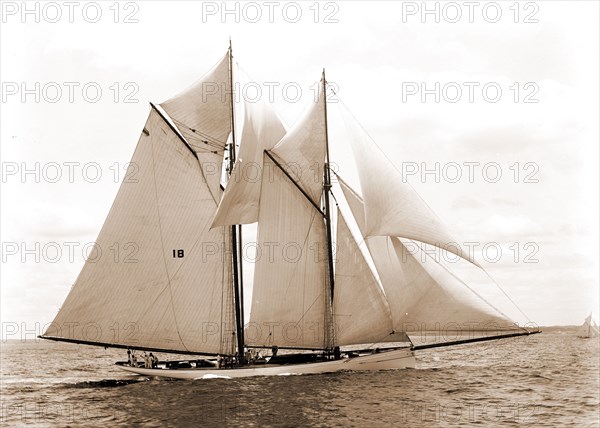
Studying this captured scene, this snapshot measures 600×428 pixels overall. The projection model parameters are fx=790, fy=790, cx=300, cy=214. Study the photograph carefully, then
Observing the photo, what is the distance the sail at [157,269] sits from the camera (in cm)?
3931

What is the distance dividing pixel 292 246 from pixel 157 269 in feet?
23.5

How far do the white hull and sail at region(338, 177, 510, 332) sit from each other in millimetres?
2626

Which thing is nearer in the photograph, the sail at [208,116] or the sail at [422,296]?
the sail at [422,296]

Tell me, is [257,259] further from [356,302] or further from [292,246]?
[356,302]

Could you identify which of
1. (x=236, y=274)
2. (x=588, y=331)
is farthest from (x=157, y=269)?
(x=588, y=331)

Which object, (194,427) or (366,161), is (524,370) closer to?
(366,161)

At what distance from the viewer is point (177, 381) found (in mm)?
40906

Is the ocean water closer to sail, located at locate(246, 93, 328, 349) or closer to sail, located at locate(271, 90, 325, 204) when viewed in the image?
sail, located at locate(246, 93, 328, 349)

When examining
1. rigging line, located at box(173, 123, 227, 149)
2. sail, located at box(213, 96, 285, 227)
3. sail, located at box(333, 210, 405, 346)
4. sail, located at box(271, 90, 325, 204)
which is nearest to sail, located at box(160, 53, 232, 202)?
rigging line, located at box(173, 123, 227, 149)

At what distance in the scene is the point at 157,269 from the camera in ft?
132

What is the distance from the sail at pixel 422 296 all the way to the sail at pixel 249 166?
20.2 feet

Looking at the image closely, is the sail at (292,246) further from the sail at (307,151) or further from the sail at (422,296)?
the sail at (422,296)

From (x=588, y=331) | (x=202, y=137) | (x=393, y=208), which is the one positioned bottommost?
(x=588, y=331)

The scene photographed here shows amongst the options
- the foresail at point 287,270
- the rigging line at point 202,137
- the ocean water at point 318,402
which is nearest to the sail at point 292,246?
the foresail at point 287,270
